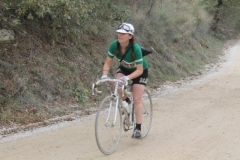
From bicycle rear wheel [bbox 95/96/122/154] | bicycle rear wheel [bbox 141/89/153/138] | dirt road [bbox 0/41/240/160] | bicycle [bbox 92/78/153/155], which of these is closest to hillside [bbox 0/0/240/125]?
dirt road [bbox 0/41/240/160]

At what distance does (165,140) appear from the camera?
6211mm

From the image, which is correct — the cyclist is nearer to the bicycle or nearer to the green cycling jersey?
the green cycling jersey

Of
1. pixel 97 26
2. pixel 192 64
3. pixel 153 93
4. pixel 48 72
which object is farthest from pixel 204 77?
pixel 48 72

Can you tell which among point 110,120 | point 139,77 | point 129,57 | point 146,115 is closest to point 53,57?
point 146,115

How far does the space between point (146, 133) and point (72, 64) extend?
393cm

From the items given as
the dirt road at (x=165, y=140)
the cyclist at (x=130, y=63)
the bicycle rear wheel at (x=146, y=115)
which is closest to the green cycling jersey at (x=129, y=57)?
the cyclist at (x=130, y=63)

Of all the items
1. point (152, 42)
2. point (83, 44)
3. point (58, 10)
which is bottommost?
point (152, 42)

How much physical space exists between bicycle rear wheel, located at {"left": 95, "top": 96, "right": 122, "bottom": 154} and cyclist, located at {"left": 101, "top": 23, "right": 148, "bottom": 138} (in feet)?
1.06

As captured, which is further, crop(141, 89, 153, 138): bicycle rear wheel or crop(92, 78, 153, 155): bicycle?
crop(141, 89, 153, 138): bicycle rear wheel

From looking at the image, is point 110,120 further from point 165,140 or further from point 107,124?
point 165,140

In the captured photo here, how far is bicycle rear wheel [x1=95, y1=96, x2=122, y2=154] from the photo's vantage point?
5.13 m

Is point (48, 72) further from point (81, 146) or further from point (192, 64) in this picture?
point (192, 64)

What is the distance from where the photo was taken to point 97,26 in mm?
11188

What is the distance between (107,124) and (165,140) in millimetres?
1369
